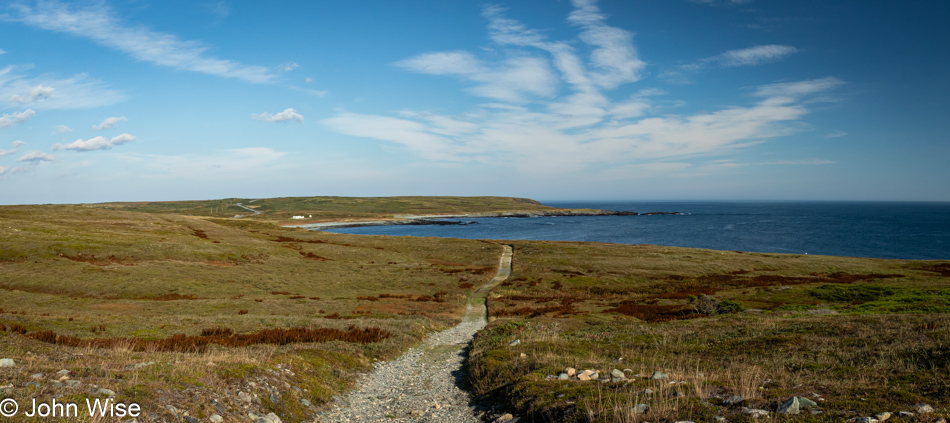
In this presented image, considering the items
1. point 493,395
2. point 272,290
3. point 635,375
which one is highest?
point 635,375

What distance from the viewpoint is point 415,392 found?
17.3m

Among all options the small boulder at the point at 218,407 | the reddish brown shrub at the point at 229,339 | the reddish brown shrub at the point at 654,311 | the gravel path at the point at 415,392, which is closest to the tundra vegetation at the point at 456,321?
the small boulder at the point at 218,407

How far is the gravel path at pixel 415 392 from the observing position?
1427cm

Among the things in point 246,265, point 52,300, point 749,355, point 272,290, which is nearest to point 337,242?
point 246,265

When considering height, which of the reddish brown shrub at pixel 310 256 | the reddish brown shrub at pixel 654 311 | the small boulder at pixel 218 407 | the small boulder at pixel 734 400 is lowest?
the reddish brown shrub at pixel 654 311

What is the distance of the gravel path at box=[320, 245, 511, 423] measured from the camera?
1427 centimetres

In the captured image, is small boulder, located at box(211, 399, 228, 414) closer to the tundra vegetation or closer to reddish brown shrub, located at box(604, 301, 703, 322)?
the tundra vegetation

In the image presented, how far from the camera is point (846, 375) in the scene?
12664mm

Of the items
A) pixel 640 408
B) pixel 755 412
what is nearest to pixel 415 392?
pixel 640 408

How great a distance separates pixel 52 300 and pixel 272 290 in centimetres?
1812

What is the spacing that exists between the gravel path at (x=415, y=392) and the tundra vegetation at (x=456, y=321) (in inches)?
33.0

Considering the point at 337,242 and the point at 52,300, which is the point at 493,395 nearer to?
the point at 52,300

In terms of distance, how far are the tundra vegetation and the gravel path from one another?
2.75 ft

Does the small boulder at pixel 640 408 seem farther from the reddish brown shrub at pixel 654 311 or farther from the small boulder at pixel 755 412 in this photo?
the reddish brown shrub at pixel 654 311
